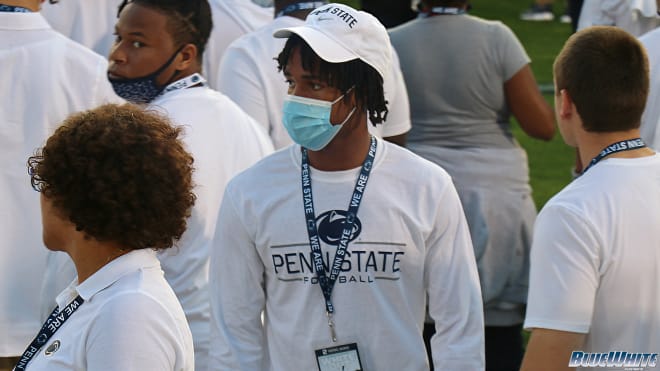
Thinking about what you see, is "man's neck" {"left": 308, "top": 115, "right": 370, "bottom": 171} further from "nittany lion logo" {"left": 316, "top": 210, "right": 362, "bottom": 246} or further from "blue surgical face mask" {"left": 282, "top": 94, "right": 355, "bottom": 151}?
"nittany lion logo" {"left": 316, "top": 210, "right": 362, "bottom": 246}

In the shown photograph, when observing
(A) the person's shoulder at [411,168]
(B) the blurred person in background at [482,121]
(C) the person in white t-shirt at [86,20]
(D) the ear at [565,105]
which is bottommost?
(B) the blurred person in background at [482,121]

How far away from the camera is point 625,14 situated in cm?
655

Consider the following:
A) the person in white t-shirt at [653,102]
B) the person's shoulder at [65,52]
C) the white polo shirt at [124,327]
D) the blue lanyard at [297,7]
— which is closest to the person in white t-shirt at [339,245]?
the white polo shirt at [124,327]

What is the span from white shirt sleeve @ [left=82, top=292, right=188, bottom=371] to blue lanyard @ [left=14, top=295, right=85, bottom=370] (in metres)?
0.12

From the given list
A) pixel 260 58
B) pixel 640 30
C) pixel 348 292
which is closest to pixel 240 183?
pixel 348 292

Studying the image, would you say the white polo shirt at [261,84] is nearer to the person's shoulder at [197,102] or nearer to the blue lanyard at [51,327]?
the person's shoulder at [197,102]

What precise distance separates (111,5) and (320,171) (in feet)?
8.72

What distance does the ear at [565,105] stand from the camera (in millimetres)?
3445

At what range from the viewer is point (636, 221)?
3.28m

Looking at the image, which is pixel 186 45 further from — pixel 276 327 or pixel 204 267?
pixel 276 327

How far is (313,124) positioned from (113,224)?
Answer: 3.23 feet

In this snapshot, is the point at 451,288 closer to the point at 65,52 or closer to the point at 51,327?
the point at 51,327

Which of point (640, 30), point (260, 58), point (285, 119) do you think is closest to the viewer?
point (285, 119)

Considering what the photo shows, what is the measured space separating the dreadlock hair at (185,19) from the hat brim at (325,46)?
103cm
